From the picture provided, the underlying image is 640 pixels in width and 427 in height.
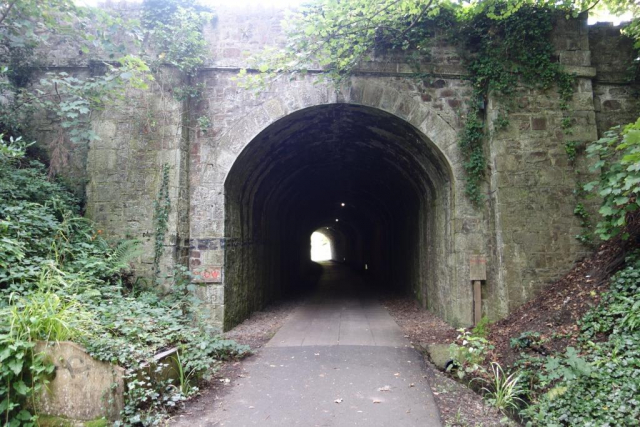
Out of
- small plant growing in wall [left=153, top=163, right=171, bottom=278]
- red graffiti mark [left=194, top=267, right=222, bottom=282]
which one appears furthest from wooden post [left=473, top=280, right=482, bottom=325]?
small plant growing in wall [left=153, top=163, right=171, bottom=278]

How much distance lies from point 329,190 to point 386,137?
6666 mm

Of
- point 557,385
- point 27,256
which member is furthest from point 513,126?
point 27,256

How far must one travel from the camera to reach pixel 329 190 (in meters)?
14.8

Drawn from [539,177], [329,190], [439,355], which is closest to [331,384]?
[439,355]

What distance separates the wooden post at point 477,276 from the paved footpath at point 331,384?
1.43 meters

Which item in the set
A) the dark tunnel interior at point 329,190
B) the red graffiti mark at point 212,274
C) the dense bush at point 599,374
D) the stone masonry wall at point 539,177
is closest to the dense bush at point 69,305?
the red graffiti mark at point 212,274

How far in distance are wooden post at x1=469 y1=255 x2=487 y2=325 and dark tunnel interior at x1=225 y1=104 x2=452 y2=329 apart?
72 cm

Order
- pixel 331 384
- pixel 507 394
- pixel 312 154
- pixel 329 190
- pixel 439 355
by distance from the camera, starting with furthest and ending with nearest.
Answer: pixel 329 190
pixel 312 154
pixel 439 355
pixel 331 384
pixel 507 394

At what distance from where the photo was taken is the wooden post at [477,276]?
687 centimetres

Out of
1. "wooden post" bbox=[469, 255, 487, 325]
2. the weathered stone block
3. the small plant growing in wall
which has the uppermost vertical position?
the small plant growing in wall

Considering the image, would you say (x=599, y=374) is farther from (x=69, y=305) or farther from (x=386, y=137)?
(x=386, y=137)

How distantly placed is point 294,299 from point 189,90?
7.40 meters

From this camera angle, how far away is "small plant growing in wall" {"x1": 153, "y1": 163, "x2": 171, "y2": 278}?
6.78 meters

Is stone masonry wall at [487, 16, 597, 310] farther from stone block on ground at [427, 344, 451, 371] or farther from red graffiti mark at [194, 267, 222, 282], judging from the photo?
red graffiti mark at [194, 267, 222, 282]
